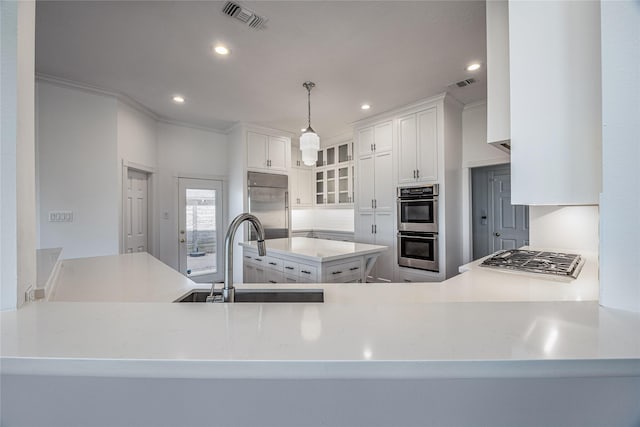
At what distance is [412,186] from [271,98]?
2207 millimetres

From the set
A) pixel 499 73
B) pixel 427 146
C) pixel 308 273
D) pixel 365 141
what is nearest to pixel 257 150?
pixel 365 141

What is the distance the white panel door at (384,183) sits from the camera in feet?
12.7

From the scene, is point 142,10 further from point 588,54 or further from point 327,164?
point 327,164

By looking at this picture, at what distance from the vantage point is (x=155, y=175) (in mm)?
4031

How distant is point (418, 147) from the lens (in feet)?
11.7

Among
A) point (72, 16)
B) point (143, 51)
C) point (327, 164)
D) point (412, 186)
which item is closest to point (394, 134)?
point (412, 186)

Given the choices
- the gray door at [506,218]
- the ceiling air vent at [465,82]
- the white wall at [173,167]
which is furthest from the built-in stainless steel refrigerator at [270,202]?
the gray door at [506,218]

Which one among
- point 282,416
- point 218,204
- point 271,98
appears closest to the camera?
point 282,416

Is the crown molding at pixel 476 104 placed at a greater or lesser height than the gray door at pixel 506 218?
greater

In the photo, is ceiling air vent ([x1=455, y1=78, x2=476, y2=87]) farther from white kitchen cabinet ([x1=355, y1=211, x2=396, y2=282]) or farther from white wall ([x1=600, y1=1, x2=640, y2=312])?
white wall ([x1=600, y1=1, x2=640, y2=312])

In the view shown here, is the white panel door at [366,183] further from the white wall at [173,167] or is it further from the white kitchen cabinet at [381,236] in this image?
the white wall at [173,167]

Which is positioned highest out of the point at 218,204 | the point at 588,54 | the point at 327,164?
the point at 327,164

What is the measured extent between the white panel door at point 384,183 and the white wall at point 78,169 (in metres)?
3.46

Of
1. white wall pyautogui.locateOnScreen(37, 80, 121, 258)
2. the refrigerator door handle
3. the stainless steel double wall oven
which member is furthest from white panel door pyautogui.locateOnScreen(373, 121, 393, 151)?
white wall pyautogui.locateOnScreen(37, 80, 121, 258)
